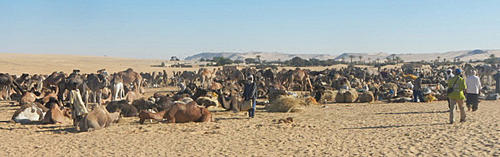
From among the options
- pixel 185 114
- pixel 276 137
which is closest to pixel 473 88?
pixel 276 137

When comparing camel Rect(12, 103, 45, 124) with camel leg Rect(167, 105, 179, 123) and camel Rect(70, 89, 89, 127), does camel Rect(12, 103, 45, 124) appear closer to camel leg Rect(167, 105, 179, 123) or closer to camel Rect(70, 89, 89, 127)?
camel Rect(70, 89, 89, 127)

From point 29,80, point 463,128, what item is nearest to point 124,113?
point 463,128

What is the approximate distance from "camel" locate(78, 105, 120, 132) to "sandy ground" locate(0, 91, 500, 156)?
0.20 metres

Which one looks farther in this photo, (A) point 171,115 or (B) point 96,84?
(B) point 96,84

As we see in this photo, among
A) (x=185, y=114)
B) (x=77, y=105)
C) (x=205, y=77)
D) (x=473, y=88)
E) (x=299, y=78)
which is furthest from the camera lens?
(x=205, y=77)

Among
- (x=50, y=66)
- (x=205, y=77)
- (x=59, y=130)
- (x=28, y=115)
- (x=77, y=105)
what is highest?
(x=50, y=66)

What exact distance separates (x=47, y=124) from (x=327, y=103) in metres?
11.1

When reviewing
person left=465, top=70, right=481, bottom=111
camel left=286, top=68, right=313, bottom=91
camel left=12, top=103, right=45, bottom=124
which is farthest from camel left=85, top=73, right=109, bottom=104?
person left=465, top=70, right=481, bottom=111

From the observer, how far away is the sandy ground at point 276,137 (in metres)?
9.15

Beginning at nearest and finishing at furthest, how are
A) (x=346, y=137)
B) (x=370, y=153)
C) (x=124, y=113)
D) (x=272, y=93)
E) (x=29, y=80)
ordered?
1. (x=370, y=153)
2. (x=346, y=137)
3. (x=124, y=113)
4. (x=272, y=93)
5. (x=29, y=80)

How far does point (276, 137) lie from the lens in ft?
35.3

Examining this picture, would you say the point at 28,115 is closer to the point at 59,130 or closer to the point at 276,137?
the point at 59,130

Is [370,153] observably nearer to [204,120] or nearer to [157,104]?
[204,120]

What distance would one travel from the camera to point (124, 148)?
966 cm
